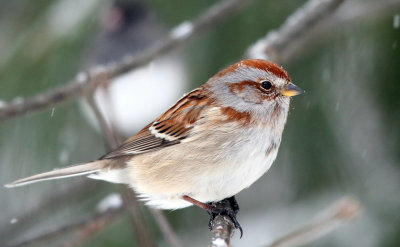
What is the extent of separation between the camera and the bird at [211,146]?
2951 millimetres

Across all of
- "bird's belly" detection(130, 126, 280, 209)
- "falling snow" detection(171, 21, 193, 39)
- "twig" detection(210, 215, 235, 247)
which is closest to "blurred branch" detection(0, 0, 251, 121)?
"falling snow" detection(171, 21, 193, 39)

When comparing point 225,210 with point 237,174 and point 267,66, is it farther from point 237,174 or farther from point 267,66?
point 267,66

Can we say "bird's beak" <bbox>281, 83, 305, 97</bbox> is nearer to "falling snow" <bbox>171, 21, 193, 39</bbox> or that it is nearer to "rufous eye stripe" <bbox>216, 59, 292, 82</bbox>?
"rufous eye stripe" <bbox>216, 59, 292, 82</bbox>

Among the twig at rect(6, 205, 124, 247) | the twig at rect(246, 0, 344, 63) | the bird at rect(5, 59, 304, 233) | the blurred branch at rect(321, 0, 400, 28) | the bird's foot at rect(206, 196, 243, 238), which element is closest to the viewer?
the bird's foot at rect(206, 196, 243, 238)

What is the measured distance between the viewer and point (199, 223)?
4641 mm

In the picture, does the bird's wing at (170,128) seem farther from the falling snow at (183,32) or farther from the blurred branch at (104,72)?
the falling snow at (183,32)

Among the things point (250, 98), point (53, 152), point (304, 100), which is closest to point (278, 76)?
point (250, 98)

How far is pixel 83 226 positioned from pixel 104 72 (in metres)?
0.88

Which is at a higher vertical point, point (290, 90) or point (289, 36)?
point (289, 36)

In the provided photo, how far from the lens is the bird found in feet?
9.68

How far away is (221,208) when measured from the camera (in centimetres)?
297

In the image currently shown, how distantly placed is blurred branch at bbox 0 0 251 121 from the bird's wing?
39cm

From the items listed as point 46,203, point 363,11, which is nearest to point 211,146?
point 46,203

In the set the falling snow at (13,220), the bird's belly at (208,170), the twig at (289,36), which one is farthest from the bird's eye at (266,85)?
the falling snow at (13,220)
